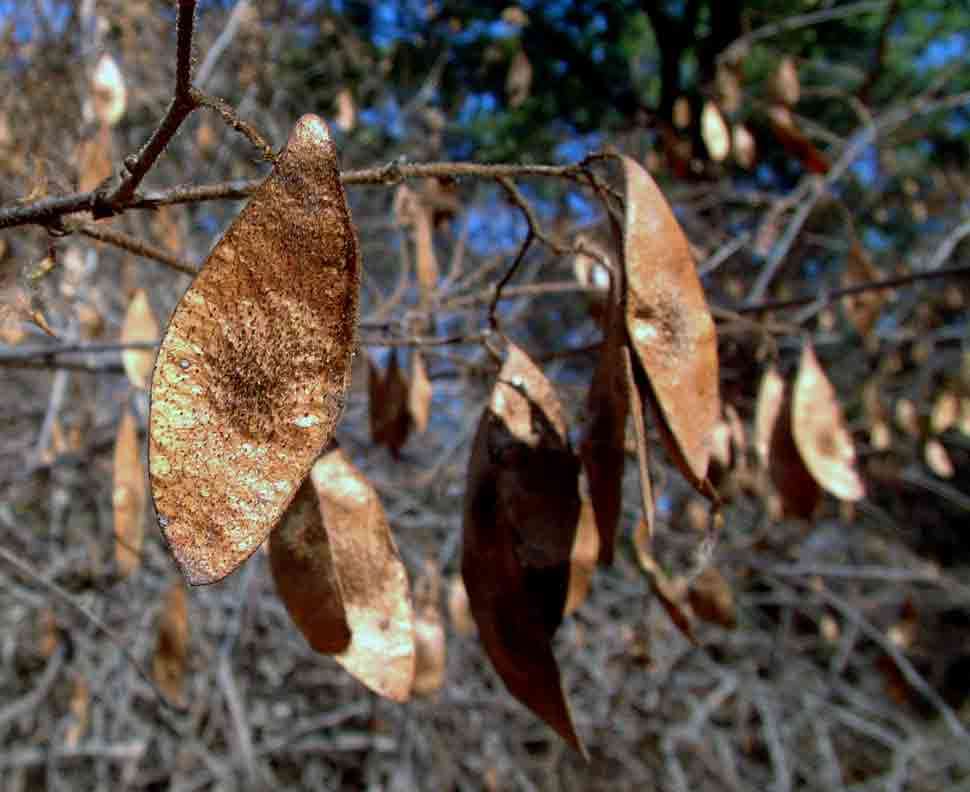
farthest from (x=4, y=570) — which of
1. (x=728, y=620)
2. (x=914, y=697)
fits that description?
(x=914, y=697)

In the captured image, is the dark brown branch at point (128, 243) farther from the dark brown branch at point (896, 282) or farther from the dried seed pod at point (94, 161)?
the dark brown branch at point (896, 282)

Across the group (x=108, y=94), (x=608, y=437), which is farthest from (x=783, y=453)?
(x=108, y=94)

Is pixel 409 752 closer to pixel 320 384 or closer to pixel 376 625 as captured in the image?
pixel 376 625

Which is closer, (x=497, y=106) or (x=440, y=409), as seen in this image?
(x=440, y=409)

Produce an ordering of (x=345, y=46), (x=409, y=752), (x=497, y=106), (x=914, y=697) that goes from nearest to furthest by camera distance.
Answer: (x=409, y=752) < (x=345, y=46) < (x=497, y=106) < (x=914, y=697)

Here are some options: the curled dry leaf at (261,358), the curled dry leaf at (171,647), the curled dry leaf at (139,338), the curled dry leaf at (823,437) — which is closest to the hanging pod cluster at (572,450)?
the curled dry leaf at (261,358)

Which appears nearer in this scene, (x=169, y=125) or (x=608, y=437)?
(x=169, y=125)

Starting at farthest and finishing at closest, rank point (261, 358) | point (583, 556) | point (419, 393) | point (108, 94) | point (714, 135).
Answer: point (714, 135), point (108, 94), point (419, 393), point (583, 556), point (261, 358)

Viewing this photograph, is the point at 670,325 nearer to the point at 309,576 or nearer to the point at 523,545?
the point at 523,545
